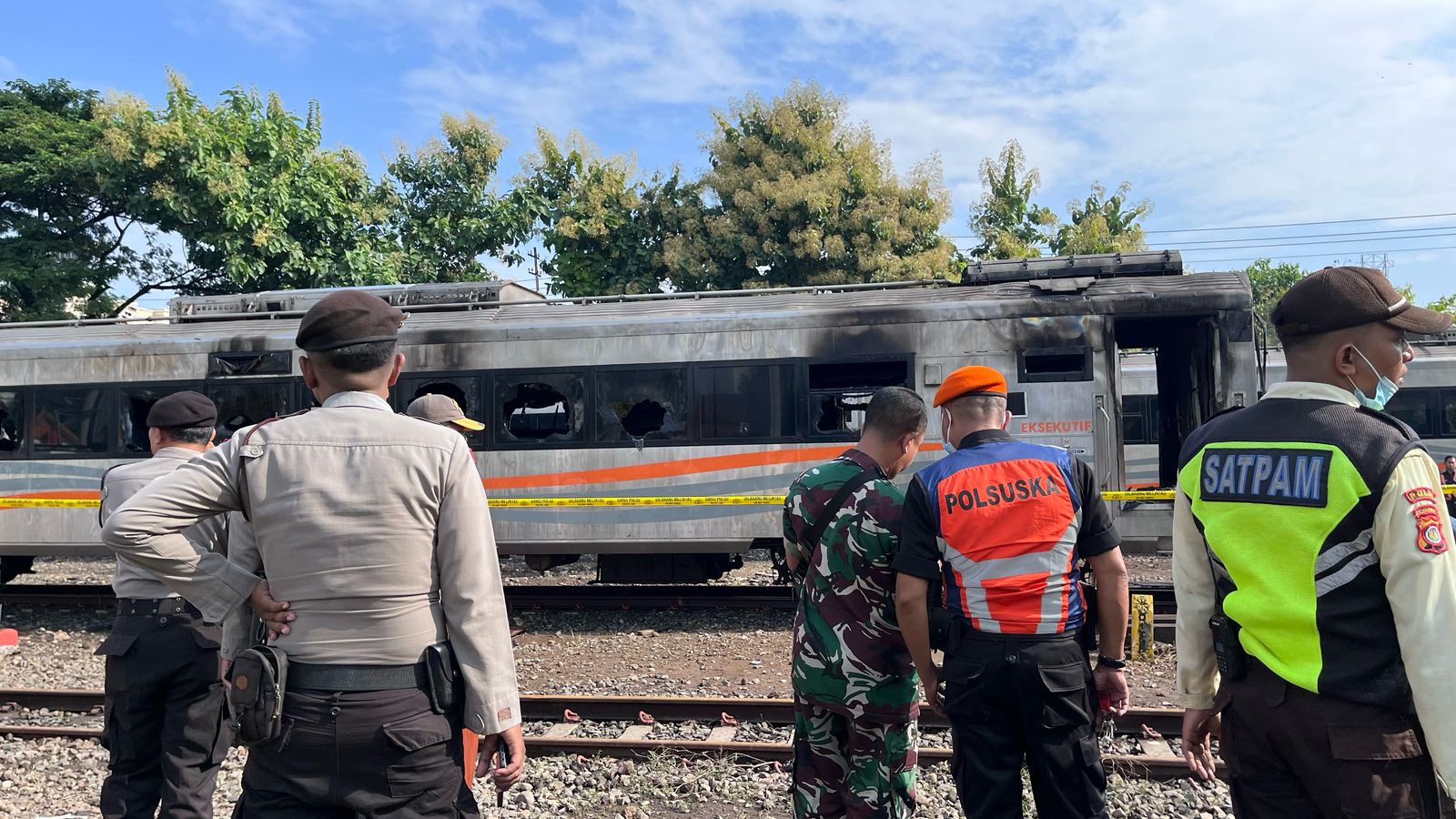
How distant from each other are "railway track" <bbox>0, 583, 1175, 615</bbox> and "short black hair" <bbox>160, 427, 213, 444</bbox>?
630 centimetres

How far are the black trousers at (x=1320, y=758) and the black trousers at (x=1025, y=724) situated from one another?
577 mm

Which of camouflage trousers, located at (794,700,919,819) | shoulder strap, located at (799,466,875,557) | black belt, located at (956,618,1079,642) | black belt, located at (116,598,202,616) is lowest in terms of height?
camouflage trousers, located at (794,700,919,819)

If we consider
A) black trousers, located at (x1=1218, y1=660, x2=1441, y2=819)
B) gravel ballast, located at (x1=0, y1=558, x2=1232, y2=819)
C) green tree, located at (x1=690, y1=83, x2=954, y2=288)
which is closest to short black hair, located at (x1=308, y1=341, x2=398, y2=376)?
black trousers, located at (x1=1218, y1=660, x2=1441, y2=819)

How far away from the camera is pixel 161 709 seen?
3760 mm

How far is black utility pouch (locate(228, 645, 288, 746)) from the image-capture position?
2180mm

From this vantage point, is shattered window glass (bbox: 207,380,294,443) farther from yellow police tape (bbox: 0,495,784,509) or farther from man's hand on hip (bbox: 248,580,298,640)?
man's hand on hip (bbox: 248,580,298,640)

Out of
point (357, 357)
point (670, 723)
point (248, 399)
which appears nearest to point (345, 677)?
point (357, 357)

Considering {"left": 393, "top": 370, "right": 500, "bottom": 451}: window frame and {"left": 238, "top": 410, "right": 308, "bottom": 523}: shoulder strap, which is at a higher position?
{"left": 393, "top": 370, "right": 500, "bottom": 451}: window frame

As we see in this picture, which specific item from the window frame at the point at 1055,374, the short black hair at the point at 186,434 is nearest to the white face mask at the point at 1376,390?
the short black hair at the point at 186,434

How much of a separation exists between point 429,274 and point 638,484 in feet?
36.0

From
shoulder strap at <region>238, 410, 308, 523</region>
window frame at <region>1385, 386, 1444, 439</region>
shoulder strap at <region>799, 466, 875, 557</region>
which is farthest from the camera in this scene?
window frame at <region>1385, 386, 1444, 439</region>

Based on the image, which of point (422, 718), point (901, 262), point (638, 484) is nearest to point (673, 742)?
point (422, 718)

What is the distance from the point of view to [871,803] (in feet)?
10.8

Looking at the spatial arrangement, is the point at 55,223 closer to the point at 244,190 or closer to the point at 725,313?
the point at 244,190
